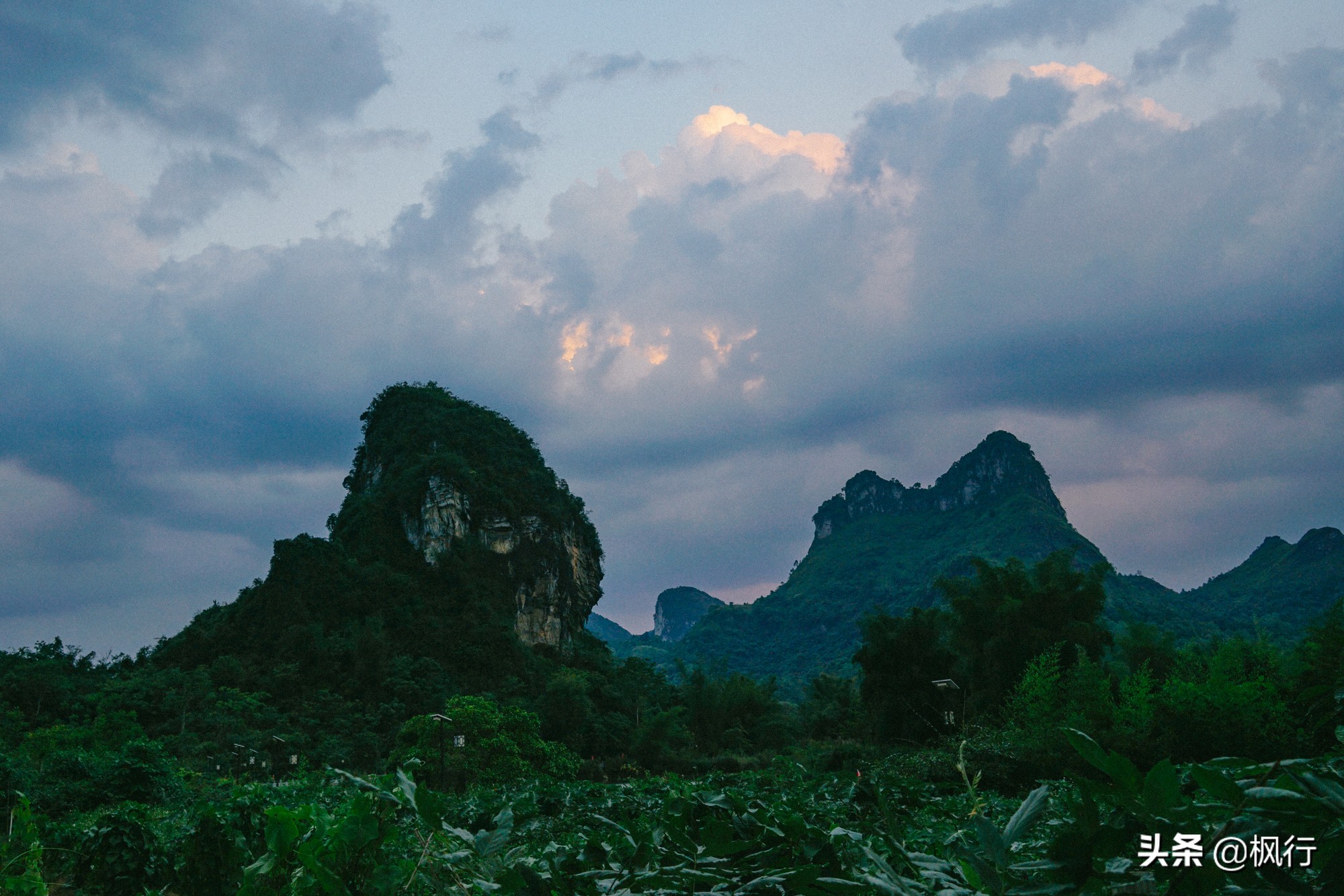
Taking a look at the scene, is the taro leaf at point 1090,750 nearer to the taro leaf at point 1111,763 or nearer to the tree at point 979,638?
the taro leaf at point 1111,763

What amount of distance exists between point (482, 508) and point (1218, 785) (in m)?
53.3

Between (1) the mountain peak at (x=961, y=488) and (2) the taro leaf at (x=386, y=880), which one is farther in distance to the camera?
(1) the mountain peak at (x=961, y=488)

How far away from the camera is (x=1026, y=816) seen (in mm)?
743

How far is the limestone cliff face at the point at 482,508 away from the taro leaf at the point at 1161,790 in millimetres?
51863

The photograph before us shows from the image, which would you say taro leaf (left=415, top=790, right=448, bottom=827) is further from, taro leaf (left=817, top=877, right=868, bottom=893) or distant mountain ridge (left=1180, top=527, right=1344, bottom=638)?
distant mountain ridge (left=1180, top=527, right=1344, bottom=638)

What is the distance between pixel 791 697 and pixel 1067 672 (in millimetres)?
51022

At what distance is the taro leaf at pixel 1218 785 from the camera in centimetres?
63

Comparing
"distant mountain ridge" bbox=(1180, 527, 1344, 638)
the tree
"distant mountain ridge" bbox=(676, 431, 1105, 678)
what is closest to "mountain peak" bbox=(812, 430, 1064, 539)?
"distant mountain ridge" bbox=(676, 431, 1105, 678)

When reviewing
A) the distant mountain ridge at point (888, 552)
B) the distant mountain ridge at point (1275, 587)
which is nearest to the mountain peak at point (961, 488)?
the distant mountain ridge at point (888, 552)

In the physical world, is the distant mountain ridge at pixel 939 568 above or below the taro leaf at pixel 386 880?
above

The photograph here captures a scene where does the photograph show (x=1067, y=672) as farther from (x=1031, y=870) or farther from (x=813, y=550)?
(x=813, y=550)

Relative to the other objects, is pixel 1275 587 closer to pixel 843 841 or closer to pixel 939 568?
pixel 939 568

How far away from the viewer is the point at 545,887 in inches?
39.7

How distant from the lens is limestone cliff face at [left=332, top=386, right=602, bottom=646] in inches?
2016
